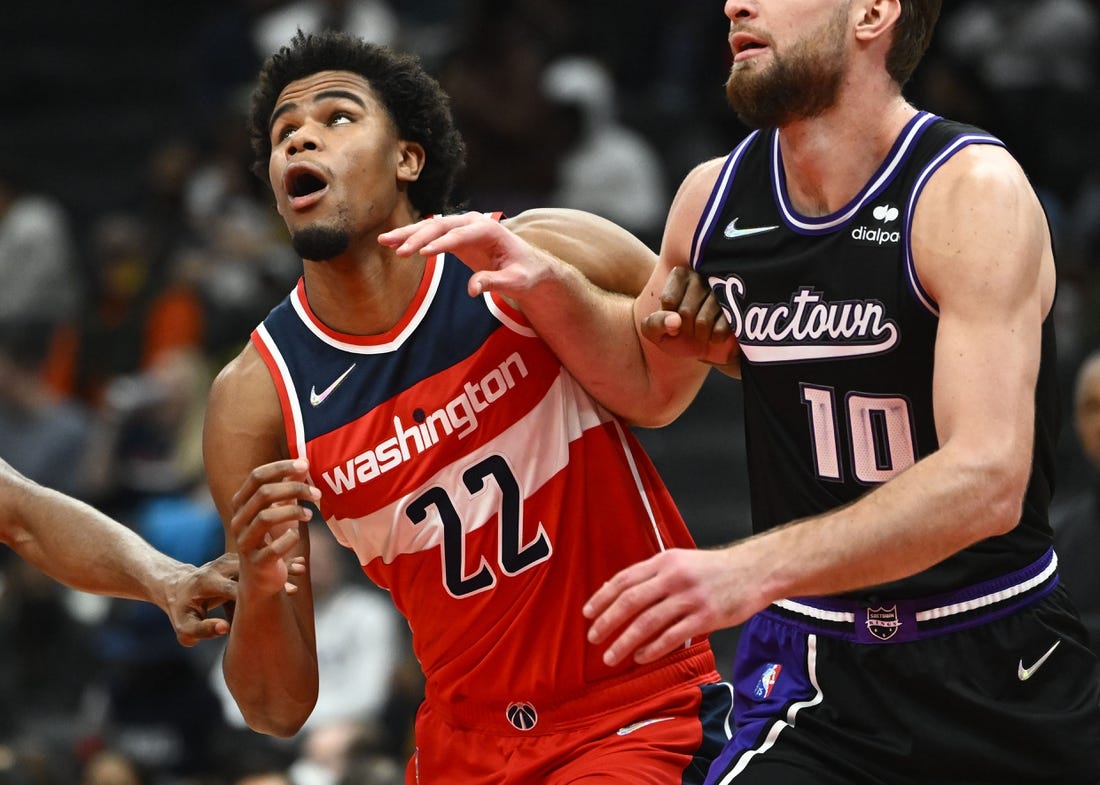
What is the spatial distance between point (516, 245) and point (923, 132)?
109 centimetres

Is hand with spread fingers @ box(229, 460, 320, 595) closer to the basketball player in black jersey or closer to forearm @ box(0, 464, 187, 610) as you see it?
forearm @ box(0, 464, 187, 610)

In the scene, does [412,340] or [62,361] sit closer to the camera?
[412,340]

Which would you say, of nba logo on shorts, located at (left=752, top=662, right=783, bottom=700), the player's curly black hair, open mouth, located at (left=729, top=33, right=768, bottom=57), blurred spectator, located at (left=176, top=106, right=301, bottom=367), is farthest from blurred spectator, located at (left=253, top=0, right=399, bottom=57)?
nba logo on shorts, located at (left=752, top=662, right=783, bottom=700)

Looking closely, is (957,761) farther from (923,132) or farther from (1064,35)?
(1064,35)

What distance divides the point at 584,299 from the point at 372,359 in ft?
2.10

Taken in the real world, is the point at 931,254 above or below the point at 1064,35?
below

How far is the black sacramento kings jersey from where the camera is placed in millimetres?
4066

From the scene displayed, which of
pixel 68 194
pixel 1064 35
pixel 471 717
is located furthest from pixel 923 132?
pixel 68 194

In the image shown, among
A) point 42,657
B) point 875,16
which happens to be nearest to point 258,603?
point 875,16

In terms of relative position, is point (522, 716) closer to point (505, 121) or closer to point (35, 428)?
point (505, 121)

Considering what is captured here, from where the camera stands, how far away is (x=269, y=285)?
11570 mm

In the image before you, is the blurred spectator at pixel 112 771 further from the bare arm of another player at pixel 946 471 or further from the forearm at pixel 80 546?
the bare arm of another player at pixel 946 471

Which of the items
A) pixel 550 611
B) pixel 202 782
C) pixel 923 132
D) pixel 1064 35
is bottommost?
pixel 202 782

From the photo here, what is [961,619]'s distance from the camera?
4129 mm
